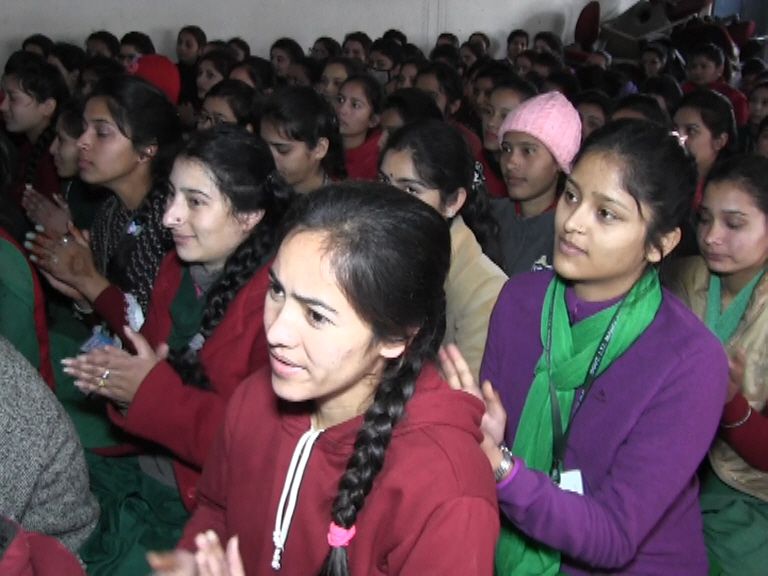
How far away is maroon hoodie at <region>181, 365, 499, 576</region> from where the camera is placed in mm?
1184

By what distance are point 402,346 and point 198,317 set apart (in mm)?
1010

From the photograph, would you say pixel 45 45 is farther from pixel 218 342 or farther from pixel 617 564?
pixel 617 564

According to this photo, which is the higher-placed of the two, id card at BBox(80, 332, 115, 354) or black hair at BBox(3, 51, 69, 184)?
black hair at BBox(3, 51, 69, 184)

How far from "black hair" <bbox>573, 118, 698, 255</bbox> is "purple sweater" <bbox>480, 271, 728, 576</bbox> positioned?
0.59 ft

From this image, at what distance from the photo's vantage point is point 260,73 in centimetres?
528

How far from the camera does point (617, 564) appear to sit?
153cm

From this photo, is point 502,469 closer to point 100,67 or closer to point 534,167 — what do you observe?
point 534,167

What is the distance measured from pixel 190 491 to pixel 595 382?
98cm

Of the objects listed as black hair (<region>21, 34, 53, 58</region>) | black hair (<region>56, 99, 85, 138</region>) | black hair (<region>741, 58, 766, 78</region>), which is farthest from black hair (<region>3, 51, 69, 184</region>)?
black hair (<region>741, 58, 766, 78</region>)

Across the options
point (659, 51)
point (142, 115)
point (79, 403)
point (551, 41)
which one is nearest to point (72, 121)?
point (142, 115)

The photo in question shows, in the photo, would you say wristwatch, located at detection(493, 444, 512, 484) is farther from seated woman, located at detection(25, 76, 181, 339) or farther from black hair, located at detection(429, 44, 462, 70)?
black hair, located at detection(429, 44, 462, 70)

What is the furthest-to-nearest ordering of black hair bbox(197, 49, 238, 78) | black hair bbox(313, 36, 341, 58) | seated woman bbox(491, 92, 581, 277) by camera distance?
black hair bbox(313, 36, 341, 58) < black hair bbox(197, 49, 238, 78) < seated woman bbox(491, 92, 581, 277)

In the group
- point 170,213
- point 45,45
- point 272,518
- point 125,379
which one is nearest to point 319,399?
point 272,518

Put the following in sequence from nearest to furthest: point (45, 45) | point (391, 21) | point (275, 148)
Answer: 1. point (275, 148)
2. point (45, 45)
3. point (391, 21)
